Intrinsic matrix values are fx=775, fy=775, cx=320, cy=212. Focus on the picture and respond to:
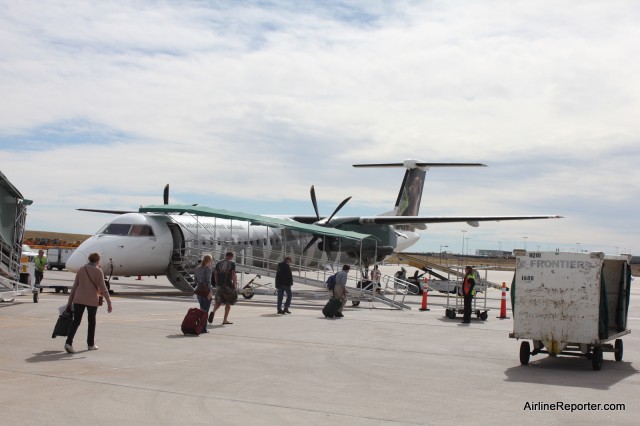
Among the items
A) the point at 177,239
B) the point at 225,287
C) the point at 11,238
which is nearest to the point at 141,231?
the point at 177,239

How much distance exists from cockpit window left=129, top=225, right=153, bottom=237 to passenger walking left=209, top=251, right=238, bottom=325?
993 centimetres

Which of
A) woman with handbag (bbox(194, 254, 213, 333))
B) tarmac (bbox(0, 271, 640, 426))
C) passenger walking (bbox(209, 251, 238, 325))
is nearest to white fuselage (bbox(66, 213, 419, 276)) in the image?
tarmac (bbox(0, 271, 640, 426))

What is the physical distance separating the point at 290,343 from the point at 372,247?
22828 mm

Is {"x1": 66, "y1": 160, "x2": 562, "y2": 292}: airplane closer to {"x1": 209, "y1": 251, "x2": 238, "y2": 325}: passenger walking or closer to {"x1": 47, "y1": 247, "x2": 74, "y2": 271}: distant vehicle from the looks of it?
{"x1": 209, "y1": 251, "x2": 238, "y2": 325}: passenger walking

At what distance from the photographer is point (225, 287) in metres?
17.0

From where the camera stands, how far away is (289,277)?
2094cm

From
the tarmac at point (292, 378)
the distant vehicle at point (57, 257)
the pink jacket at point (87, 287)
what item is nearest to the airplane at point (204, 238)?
the tarmac at point (292, 378)

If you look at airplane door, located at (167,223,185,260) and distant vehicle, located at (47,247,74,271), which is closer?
airplane door, located at (167,223,185,260)

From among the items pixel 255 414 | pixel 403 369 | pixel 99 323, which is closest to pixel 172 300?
pixel 99 323

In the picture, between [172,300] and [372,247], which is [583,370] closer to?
[172,300]

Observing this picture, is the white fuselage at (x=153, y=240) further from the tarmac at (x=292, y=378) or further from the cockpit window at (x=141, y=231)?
the tarmac at (x=292, y=378)

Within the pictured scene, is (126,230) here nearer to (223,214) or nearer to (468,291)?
(223,214)

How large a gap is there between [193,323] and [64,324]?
3.10 m

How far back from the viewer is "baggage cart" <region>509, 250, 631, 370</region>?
12047 mm
